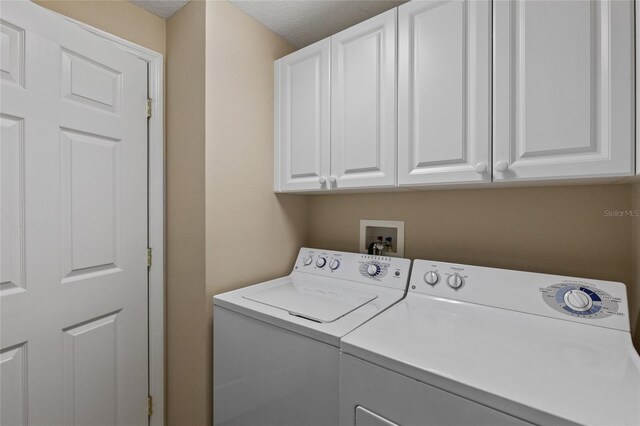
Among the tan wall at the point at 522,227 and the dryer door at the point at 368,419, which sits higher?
the tan wall at the point at 522,227

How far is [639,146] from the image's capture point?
0.80 m

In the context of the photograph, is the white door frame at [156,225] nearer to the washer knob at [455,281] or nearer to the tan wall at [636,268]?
the washer knob at [455,281]

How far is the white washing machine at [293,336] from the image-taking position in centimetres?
98

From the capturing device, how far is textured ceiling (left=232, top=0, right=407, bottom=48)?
1.45m

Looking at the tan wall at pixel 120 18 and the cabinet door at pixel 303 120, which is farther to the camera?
the cabinet door at pixel 303 120

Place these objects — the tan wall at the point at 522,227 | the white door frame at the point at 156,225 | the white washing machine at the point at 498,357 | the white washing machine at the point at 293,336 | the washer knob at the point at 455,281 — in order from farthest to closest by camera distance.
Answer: the white door frame at the point at 156,225, the washer knob at the point at 455,281, the tan wall at the point at 522,227, the white washing machine at the point at 293,336, the white washing machine at the point at 498,357

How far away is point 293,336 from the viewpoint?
1050 millimetres

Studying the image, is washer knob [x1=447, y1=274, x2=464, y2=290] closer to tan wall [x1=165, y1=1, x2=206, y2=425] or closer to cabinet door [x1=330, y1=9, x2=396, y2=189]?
cabinet door [x1=330, y1=9, x2=396, y2=189]

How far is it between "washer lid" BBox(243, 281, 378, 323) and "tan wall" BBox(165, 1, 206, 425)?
350 millimetres

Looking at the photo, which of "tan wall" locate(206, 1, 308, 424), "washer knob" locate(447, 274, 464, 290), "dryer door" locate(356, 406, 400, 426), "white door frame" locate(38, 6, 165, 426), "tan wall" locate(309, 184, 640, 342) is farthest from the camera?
"white door frame" locate(38, 6, 165, 426)

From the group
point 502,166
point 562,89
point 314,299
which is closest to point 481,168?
point 502,166

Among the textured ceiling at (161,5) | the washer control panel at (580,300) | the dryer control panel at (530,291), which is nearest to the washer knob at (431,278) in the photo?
the dryer control panel at (530,291)

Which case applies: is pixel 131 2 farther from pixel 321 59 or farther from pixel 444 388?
pixel 444 388

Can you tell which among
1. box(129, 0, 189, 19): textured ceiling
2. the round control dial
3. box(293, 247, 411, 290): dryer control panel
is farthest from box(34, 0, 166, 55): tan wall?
the round control dial
